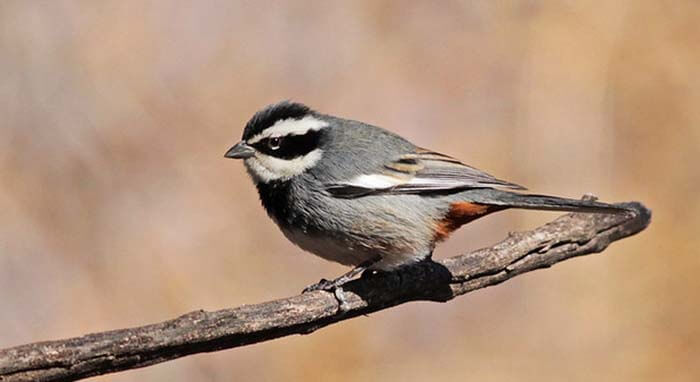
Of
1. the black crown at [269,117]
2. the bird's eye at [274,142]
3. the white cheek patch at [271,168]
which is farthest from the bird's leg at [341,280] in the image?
the black crown at [269,117]

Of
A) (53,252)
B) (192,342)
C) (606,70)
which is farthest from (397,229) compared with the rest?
(606,70)

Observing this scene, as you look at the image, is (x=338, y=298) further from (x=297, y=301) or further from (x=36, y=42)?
(x=36, y=42)

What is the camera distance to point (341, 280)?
235 inches

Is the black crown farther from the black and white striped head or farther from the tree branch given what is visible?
the tree branch

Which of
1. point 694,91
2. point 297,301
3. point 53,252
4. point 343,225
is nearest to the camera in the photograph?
point 297,301

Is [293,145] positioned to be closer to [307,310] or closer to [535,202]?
[307,310]

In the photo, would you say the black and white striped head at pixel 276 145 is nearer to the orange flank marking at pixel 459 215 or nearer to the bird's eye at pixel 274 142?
the bird's eye at pixel 274 142

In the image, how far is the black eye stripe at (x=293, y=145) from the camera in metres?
6.26

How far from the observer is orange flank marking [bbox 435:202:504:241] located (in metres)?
6.21

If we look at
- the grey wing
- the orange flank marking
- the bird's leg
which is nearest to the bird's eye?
the grey wing

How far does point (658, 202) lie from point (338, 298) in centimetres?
639

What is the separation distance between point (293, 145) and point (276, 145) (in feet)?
0.33

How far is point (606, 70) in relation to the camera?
1171cm

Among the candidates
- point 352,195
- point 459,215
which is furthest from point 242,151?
point 459,215
